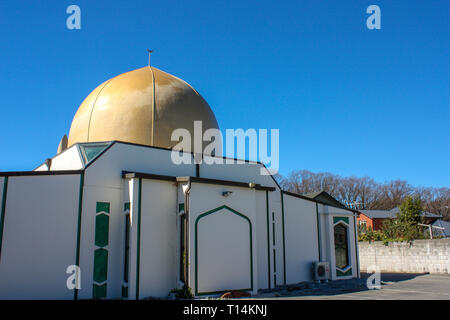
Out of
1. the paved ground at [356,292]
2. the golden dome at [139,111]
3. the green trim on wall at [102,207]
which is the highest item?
the golden dome at [139,111]

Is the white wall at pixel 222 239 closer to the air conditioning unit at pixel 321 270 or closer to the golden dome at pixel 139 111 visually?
the golden dome at pixel 139 111

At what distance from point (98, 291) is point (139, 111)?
6184mm

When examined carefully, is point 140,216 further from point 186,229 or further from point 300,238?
point 300,238

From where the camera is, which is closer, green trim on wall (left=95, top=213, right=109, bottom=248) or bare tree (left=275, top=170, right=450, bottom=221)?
green trim on wall (left=95, top=213, right=109, bottom=248)

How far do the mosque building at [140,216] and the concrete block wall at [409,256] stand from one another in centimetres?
685

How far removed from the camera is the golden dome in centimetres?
1362

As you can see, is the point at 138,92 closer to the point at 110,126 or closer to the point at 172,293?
the point at 110,126

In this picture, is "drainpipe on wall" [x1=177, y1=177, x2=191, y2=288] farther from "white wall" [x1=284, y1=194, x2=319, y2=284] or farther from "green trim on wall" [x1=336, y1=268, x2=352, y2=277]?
"green trim on wall" [x1=336, y1=268, x2=352, y2=277]

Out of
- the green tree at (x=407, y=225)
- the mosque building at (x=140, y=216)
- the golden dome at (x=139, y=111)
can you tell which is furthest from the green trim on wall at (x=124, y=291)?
the green tree at (x=407, y=225)

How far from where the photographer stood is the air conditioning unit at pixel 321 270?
50.0ft

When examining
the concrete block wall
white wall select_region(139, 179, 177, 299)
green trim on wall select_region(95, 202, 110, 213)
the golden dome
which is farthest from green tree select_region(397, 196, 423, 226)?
green trim on wall select_region(95, 202, 110, 213)

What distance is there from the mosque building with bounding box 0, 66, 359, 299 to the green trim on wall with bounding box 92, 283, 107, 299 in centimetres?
3

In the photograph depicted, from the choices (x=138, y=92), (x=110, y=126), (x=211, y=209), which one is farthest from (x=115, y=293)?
(x=138, y=92)

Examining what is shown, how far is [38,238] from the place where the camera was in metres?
10.1
